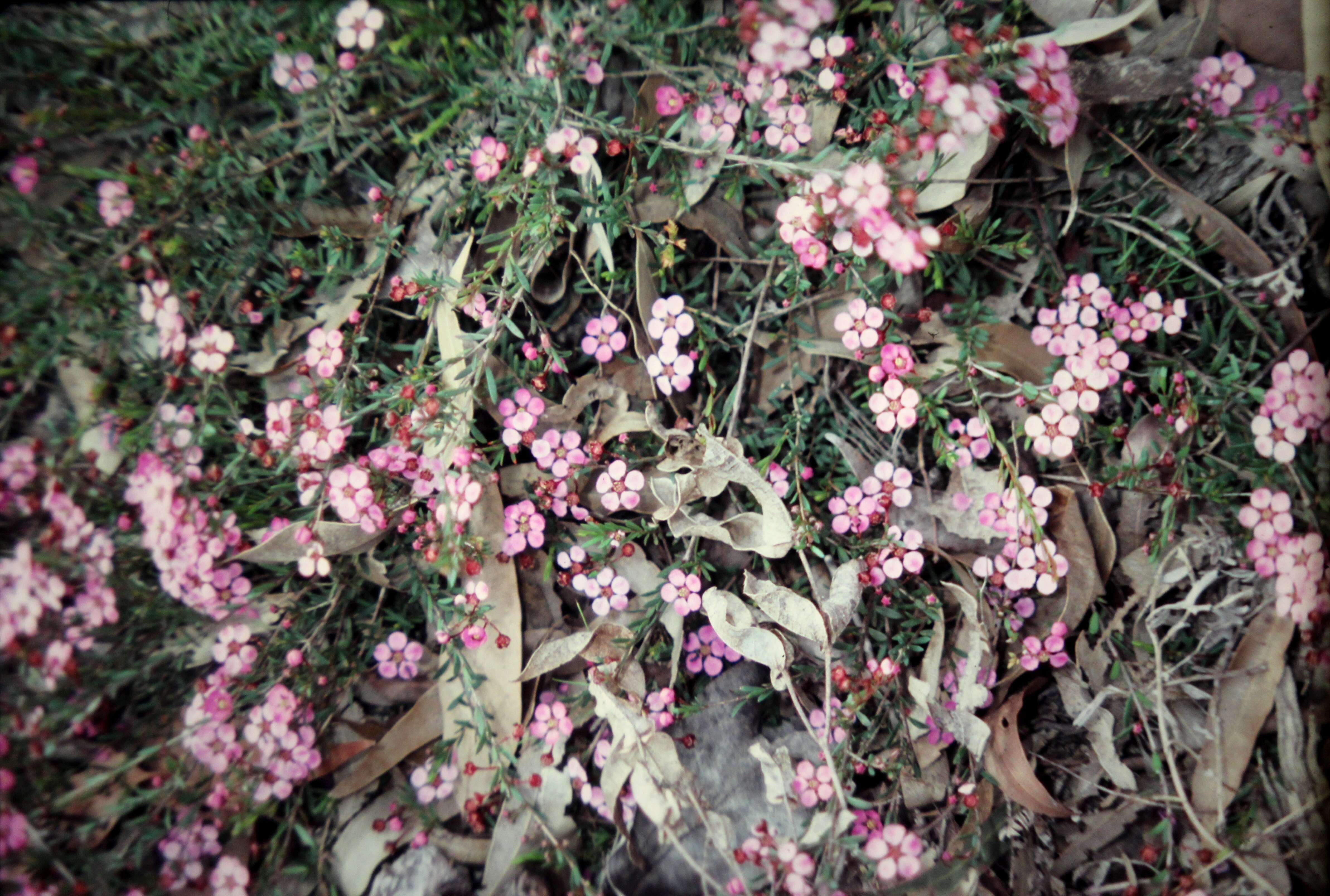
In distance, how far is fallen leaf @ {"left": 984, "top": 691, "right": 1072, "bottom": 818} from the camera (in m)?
1.42

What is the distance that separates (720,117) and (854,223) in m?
0.41

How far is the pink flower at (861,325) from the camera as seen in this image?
1412mm

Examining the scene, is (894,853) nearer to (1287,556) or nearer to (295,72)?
(1287,556)

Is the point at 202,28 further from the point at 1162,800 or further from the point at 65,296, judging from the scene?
the point at 1162,800

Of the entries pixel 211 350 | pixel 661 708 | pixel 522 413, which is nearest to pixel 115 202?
pixel 211 350

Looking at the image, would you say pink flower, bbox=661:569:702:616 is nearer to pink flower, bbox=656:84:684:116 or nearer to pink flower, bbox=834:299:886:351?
pink flower, bbox=834:299:886:351

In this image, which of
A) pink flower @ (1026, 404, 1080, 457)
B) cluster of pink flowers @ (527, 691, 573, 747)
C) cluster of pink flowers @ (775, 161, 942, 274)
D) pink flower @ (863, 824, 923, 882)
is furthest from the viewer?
cluster of pink flowers @ (527, 691, 573, 747)

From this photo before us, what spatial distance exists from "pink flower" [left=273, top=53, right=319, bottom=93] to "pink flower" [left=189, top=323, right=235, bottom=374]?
1.71ft

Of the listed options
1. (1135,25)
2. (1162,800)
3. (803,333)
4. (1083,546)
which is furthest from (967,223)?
(1162,800)

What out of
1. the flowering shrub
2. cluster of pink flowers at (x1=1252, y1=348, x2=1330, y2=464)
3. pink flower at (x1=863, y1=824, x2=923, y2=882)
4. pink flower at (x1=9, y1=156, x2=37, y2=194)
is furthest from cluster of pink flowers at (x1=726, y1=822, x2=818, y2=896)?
pink flower at (x1=9, y1=156, x2=37, y2=194)

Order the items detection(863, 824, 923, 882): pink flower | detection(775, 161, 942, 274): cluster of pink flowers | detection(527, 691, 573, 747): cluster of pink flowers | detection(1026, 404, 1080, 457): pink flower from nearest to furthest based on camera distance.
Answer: detection(775, 161, 942, 274): cluster of pink flowers, detection(863, 824, 923, 882): pink flower, detection(1026, 404, 1080, 457): pink flower, detection(527, 691, 573, 747): cluster of pink flowers

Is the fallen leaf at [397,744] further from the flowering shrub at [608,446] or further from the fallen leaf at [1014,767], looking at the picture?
the fallen leaf at [1014,767]

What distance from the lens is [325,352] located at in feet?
4.83

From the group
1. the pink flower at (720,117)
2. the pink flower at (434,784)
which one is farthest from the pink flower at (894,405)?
the pink flower at (434,784)
